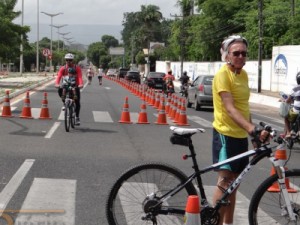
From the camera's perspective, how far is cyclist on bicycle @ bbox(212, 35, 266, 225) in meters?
4.98

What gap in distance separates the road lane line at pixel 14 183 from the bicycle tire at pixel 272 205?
9.32ft

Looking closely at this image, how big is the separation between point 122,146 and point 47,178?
3715mm

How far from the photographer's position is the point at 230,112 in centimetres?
491

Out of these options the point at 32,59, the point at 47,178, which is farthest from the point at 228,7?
the point at 32,59

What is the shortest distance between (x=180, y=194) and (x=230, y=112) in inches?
33.2

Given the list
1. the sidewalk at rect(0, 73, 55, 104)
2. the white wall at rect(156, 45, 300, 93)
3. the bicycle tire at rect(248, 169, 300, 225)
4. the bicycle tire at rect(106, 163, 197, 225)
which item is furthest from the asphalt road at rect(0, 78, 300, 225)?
the white wall at rect(156, 45, 300, 93)

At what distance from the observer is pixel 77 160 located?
31.6ft

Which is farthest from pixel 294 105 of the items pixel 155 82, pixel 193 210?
pixel 155 82

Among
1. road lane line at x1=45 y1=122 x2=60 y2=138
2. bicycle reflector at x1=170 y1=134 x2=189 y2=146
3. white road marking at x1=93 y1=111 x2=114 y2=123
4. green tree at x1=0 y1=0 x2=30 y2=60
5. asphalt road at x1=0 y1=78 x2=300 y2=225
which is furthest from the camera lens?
green tree at x1=0 y1=0 x2=30 y2=60

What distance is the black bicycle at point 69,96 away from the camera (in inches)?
529

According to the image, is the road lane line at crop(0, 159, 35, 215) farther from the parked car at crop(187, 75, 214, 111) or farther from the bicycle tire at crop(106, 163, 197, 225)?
the parked car at crop(187, 75, 214, 111)

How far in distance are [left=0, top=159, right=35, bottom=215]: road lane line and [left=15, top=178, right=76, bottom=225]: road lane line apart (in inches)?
8.1

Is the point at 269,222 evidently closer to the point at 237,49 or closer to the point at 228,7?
the point at 237,49

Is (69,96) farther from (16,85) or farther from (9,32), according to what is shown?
(16,85)
